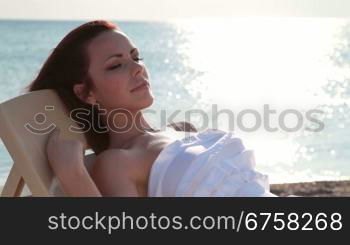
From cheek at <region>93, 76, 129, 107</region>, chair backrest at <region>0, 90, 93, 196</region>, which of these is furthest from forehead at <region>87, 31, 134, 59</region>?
chair backrest at <region>0, 90, 93, 196</region>

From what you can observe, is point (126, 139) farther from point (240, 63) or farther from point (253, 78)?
point (240, 63)

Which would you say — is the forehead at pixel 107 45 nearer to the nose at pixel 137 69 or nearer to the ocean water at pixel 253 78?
the nose at pixel 137 69

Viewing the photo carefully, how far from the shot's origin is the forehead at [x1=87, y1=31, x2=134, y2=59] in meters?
2.95

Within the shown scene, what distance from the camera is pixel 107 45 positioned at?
9.68 feet

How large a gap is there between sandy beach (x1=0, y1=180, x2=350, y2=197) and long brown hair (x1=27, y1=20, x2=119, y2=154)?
3201 millimetres

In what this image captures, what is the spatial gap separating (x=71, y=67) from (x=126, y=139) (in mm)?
A: 379

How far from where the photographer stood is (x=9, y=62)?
688 inches

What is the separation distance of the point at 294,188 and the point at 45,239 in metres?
3.85

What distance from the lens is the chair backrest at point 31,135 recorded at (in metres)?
2.58

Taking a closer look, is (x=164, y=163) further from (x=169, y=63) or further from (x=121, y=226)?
(x=169, y=63)

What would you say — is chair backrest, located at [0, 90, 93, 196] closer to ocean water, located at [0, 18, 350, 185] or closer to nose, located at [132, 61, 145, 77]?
nose, located at [132, 61, 145, 77]

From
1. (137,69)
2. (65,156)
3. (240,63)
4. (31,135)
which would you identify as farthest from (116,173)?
(240,63)

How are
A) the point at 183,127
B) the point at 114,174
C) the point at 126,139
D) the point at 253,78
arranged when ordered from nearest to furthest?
the point at 114,174
the point at 126,139
the point at 183,127
the point at 253,78

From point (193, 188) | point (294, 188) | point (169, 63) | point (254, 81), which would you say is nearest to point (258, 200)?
point (193, 188)
